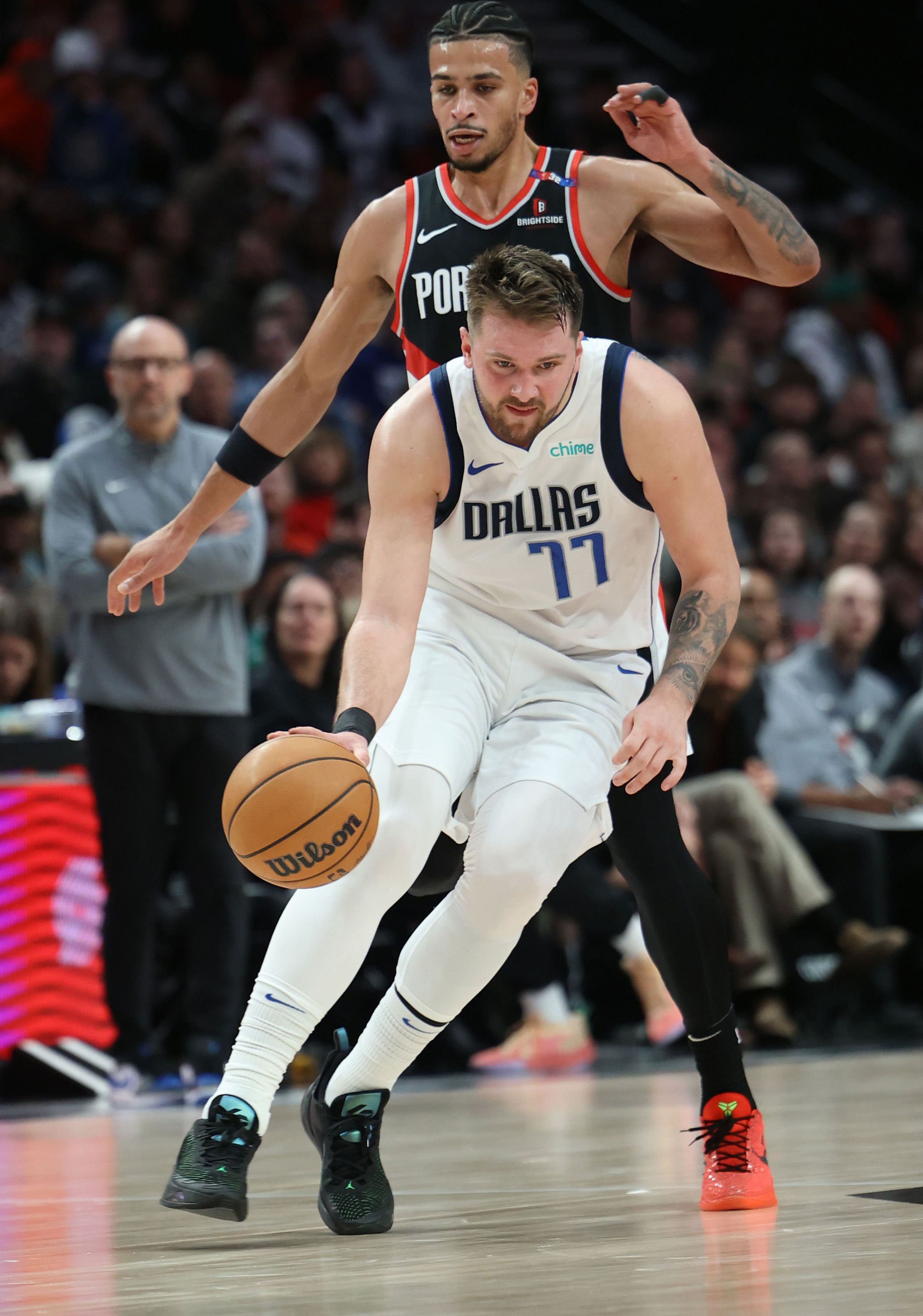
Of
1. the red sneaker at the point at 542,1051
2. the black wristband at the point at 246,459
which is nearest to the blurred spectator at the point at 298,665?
the red sneaker at the point at 542,1051

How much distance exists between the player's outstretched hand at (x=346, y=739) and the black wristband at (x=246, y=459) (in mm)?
1101

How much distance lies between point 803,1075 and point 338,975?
3.22 m

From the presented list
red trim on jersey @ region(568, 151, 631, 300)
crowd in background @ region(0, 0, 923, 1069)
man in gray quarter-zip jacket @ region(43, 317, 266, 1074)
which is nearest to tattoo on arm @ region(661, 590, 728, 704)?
red trim on jersey @ region(568, 151, 631, 300)

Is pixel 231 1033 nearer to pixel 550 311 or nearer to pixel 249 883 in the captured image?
pixel 249 883

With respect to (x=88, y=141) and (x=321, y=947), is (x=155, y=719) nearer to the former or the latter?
(x=321, y=947)

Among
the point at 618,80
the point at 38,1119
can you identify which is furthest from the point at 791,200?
the point at 38,1119

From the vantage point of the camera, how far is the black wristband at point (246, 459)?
4234 mm

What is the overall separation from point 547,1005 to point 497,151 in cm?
357

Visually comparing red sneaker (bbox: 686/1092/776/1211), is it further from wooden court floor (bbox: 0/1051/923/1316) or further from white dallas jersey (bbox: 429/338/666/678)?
white dallas jersey (bbox: 429/338/666/678)

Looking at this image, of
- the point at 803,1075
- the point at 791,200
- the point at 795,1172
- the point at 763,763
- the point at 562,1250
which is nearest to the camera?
the point at 562,1250

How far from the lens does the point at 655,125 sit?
146 inches

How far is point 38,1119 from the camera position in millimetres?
5758

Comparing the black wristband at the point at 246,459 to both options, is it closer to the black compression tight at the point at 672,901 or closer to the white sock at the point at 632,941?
the black compression tight at the point at 672,901

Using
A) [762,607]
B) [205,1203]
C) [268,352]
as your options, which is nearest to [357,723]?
[205,1203]
